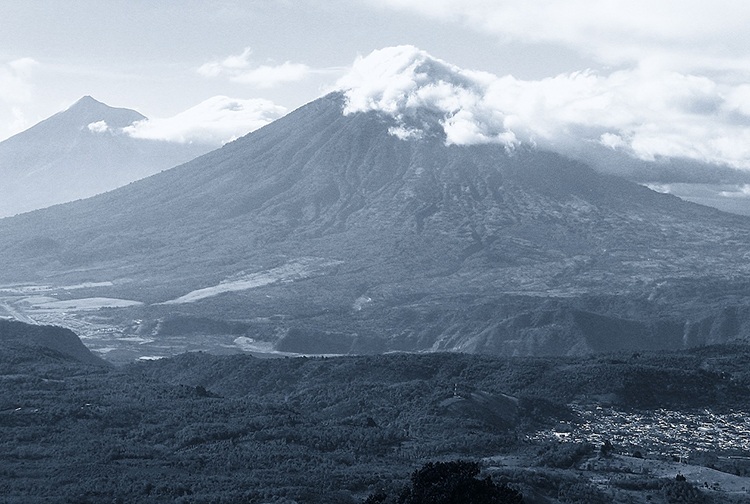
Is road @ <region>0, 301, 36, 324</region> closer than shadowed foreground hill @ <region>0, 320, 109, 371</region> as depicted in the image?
No

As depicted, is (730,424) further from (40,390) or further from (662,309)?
(662,309)

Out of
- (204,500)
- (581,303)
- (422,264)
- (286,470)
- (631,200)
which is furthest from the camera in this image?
(631,200)

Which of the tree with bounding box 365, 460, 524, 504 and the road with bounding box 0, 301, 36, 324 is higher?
the tree with bounding box 365, 460, 524, 504

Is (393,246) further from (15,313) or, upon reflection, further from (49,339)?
(49,339)

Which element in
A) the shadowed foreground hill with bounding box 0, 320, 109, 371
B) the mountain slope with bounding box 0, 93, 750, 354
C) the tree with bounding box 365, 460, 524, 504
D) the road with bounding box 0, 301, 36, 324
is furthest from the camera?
the mountain slope with bounding box 0, 93, 750, 354

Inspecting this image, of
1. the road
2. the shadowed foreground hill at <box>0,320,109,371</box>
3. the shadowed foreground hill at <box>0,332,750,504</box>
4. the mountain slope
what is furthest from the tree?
the road

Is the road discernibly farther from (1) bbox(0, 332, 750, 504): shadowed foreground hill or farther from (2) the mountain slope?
(1) bbox(0, 332, 750, 504): shadowed foreground hill

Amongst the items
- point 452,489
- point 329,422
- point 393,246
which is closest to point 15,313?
point 393,246

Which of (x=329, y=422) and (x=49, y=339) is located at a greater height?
(x=49, y=339)

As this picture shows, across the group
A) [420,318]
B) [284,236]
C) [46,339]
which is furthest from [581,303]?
[46,339]
